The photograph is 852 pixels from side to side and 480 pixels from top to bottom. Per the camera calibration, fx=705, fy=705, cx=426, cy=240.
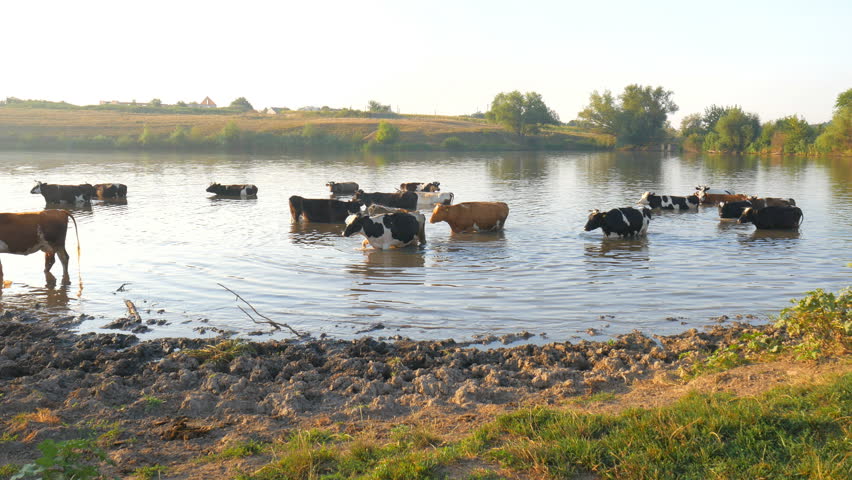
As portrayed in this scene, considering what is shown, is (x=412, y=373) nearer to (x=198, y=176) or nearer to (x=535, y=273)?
(x=535, y=273)

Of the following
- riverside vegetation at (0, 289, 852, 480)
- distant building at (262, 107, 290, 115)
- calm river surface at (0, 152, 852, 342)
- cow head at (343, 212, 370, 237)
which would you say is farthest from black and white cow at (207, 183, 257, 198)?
distant building at (262, 107, 290, 115)

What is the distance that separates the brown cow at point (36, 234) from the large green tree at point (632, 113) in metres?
100

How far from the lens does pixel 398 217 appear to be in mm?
16250

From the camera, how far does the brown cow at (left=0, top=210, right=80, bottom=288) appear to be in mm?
12359

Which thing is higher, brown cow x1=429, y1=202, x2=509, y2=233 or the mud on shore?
brown cow x1=429, y1=202, x2=509, y2=233

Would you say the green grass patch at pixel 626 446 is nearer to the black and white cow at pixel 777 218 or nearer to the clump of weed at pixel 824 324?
the clump of weed at pixel 824 324

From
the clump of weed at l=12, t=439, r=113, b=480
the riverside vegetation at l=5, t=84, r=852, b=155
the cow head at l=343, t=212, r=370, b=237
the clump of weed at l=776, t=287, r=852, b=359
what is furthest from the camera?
the riverside vegetation at l=5, t=84, r=852, b=155

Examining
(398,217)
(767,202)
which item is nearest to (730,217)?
(767,202)

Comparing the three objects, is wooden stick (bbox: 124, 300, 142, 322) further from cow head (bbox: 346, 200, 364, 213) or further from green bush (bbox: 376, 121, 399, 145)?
green bush (bbox: 376, 121, 399, 145)

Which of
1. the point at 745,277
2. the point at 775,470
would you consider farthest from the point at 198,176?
the point at 775,470

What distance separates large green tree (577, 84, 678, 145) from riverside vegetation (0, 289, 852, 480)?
102 meters

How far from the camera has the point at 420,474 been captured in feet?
14.6

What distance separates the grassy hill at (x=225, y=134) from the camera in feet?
275

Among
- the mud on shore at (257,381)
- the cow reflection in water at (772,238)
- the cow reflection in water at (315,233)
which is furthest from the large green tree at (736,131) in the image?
the mud on shore at (257,381)
